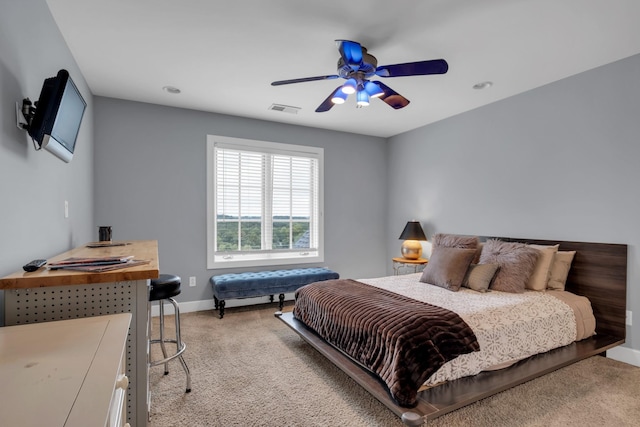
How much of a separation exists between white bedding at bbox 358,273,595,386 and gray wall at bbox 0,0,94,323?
2.45m

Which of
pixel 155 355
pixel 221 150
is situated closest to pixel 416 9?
pixel 221 150

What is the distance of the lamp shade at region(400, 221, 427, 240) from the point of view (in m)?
4.75

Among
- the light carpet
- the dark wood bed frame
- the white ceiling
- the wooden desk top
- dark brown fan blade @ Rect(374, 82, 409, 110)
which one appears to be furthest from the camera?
dark brown fan blade @ Rect(374, 82, 409, 110)

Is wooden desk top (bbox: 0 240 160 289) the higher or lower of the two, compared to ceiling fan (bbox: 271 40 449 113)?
lower

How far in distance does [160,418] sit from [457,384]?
1891 millimetres

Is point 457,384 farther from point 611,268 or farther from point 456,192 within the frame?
point 456,192

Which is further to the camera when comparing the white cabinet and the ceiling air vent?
the ceiling air vent

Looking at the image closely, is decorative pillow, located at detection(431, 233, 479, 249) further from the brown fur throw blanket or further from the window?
the window

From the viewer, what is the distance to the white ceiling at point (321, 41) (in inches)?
86.6

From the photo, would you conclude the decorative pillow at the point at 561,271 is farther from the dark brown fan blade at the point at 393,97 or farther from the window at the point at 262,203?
the window at the point at 262,203

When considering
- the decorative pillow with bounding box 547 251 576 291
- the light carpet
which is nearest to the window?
the light carpet

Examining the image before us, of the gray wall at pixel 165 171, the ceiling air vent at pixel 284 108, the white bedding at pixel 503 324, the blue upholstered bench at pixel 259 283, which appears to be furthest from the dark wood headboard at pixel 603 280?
the ceiling air vent at pixel 284 108

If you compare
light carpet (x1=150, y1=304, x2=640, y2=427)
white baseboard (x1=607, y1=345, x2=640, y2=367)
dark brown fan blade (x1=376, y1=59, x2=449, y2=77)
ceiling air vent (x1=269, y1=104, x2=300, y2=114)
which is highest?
ceiling air vent (x1=269, y1=104, x2=300, y2=114)

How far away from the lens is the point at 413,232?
4777 millimetres
